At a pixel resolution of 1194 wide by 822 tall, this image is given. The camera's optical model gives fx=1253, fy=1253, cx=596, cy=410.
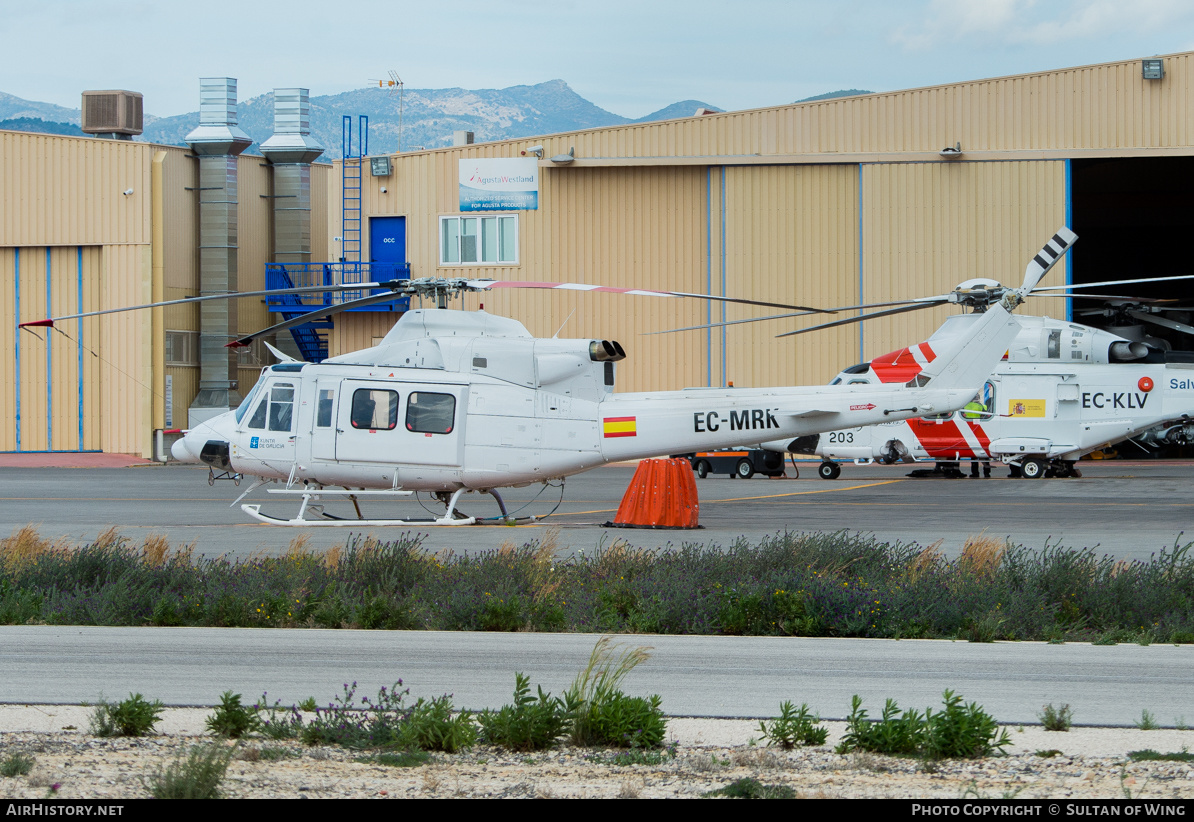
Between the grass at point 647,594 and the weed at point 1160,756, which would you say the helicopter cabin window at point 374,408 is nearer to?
the grass at point 647,594

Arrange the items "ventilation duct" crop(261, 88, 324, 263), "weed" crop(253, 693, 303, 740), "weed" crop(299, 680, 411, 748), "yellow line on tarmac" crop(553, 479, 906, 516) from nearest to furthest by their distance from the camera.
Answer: "weed" crop(299, 680, 411, 748) → "weed" crop(253, 693, 303, 740) → "yellow line on tarmac" crop(553, 479, 906, 516) → "ventilation duct" crop(261, 88, 324, 263)

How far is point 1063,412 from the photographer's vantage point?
97.8ft

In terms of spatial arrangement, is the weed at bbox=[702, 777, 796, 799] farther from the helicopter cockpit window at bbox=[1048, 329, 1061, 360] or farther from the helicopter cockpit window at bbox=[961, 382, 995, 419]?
the helicopter cockpit window at bbox=[1048, 329, 1061, 360]

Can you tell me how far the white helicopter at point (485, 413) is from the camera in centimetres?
1903

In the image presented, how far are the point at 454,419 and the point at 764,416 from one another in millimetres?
4751

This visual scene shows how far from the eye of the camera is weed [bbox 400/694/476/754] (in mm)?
6715

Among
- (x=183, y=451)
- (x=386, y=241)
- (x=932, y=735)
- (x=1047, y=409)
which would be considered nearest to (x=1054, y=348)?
(x=1047, y=409)

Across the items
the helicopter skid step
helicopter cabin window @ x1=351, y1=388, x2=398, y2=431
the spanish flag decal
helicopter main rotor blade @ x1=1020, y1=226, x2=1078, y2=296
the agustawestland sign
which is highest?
the agustawestland sign

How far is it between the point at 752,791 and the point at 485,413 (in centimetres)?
1389

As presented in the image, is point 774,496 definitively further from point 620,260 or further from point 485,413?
point 620,260

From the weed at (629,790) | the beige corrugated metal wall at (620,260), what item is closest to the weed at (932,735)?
the weed at (629,790)

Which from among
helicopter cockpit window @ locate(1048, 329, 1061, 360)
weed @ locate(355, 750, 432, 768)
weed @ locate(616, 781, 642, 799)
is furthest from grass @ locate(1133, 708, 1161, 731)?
helicopter cockpit window @ locate(1048, 329, 1061, 360)

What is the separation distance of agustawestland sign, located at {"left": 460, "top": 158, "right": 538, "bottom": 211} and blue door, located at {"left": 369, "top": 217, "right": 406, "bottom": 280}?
2554mm

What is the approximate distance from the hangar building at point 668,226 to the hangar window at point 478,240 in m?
0.08
